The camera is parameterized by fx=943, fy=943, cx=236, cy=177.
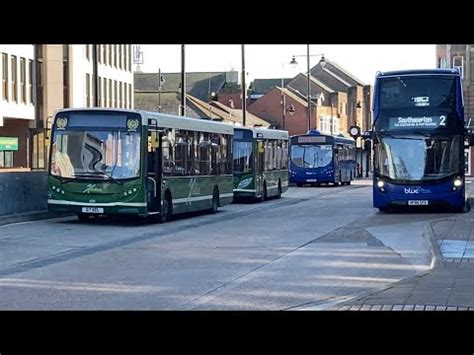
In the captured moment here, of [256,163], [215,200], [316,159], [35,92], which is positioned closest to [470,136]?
[215,200]

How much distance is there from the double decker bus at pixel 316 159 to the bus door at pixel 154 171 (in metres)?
30.7

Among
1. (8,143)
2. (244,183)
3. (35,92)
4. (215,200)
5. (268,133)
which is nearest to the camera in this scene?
(215,200)

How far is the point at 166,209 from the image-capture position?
982 inches

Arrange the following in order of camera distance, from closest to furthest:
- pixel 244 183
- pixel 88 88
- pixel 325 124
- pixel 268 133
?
pixel 244 183 < pixel 268 133 < pixel 88 88 < pixel 325 124

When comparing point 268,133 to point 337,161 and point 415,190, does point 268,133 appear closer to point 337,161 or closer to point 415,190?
point 415,190

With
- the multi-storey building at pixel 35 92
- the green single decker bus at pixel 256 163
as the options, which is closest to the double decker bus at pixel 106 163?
the green single decker bus at pixel 256 163

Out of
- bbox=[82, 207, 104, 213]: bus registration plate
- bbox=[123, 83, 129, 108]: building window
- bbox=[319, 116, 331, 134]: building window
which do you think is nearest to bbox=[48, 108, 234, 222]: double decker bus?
bbox=[82, 207, 104, 213]: bus registration plate

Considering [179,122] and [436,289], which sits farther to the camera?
[179,122]

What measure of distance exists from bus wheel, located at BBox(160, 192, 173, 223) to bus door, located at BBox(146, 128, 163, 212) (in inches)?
17.9

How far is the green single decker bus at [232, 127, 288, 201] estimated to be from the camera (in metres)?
35.4

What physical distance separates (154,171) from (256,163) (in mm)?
12564

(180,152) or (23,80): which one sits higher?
(23,80)

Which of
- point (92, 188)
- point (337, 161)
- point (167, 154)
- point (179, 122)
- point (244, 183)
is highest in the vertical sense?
point (179, 122)
